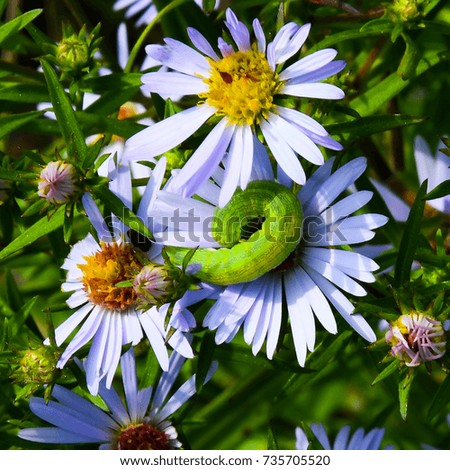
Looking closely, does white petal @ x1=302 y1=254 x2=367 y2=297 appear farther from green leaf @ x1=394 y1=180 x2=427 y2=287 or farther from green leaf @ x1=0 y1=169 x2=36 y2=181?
green leaf @ x1=0 y1=169 x2=36 y2=181

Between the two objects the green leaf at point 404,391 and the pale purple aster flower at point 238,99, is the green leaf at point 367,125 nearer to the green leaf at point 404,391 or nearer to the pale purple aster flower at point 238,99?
the pale purple aster flower at point 238,99

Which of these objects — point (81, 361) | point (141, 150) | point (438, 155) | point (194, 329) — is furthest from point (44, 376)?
point (438, 155)

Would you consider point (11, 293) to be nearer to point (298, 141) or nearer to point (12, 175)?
point (12, 175)

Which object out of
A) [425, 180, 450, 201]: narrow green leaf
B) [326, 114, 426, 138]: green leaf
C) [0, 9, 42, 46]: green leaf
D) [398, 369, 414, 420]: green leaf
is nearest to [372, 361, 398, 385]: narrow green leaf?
[398, 369, 414, 420]: green leaf

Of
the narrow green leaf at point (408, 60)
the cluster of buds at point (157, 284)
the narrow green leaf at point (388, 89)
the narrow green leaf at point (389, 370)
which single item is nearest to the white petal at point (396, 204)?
the narrow green leaf at point (388, 89)

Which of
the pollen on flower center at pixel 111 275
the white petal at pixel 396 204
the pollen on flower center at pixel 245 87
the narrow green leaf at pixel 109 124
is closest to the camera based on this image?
the pollen on flower center at pixel 245 87
